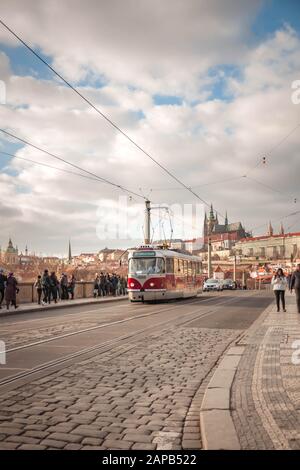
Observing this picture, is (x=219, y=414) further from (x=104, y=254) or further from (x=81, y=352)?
(x=104, y=254)

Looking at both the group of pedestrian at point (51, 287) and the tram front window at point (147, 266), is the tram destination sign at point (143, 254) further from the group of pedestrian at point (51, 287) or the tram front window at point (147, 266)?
the group of pedestrian at point (51, 287)

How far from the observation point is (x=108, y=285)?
124 feet

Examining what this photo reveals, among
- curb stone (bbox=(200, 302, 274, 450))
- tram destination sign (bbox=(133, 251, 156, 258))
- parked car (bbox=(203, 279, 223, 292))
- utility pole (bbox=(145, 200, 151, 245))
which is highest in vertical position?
utility pole (bbox=(145, 200, 151, 245))

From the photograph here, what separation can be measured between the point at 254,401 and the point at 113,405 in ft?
5.28

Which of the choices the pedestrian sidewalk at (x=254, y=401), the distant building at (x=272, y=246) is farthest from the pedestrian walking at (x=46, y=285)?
the distant building at (x=272, y=246)

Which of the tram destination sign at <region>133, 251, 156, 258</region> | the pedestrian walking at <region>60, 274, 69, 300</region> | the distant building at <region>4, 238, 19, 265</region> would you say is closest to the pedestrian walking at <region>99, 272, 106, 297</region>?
the pedestrian walking at <region>60, 274, 69, 300</region>

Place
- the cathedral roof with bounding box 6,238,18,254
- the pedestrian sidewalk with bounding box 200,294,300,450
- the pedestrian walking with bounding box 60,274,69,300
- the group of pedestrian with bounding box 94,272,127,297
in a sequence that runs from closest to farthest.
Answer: the pedestrian sidewalk with bounding box 200,294,300,450 → the pedestrian walking with bounding box 60,274,69,300 → the group of pedestrian with bounding box 94,272,127,297 → the cathedral roof with bounding box 6,238,18,254

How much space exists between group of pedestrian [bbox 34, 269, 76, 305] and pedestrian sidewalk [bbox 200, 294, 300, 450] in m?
16.7

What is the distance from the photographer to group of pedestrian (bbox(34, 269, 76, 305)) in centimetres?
2519

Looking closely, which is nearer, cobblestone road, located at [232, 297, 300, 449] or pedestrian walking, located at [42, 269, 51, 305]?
cobblestone road, located at [232, 297, 300, 449]

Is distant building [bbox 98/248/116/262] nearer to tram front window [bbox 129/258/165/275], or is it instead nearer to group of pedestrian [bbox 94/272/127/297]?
group of pedestrian [bbox 94/272/127/297]

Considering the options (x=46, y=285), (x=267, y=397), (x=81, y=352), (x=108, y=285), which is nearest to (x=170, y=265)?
(x=46, y=285)

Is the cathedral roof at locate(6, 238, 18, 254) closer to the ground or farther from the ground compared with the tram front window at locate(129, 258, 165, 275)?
farther from the ground

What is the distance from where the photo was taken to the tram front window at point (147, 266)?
26.8 meters
